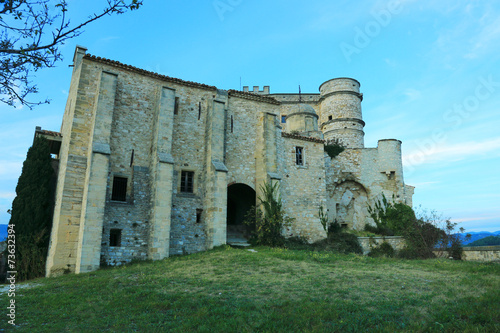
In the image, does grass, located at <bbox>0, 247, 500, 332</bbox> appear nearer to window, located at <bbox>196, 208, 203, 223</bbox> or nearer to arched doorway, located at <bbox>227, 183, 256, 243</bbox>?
window, located at <bbox>196, 208, 203, 223</bbox>

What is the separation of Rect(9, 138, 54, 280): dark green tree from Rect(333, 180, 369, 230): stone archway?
Answer: 21050 millimetres

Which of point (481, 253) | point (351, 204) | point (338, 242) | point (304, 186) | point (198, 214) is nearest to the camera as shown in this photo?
point (481, 253)

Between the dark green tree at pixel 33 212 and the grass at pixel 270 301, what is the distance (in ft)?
16.9

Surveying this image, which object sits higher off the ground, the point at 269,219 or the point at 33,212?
the point at 33,212

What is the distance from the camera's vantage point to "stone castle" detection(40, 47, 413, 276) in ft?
48.5

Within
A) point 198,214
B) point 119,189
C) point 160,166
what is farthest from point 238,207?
point 119,189

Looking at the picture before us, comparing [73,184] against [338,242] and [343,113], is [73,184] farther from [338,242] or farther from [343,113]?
[343,113]

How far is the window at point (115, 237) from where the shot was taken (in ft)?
51.2

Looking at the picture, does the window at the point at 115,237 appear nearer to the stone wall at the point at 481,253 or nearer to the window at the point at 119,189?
the window at the point at 119,189

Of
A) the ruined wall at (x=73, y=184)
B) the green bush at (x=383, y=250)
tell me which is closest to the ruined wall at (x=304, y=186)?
the green bush at (x=383, y=250)

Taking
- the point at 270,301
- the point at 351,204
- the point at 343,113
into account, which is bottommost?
the point at 270,301

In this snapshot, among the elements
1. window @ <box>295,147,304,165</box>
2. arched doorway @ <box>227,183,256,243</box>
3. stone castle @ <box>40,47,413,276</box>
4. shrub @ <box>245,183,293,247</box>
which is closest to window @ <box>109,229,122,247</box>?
stone castle @ <box>40,47,413,276</box>

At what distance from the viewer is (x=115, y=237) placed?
1583 centimetres

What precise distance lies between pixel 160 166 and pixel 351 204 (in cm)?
1801
